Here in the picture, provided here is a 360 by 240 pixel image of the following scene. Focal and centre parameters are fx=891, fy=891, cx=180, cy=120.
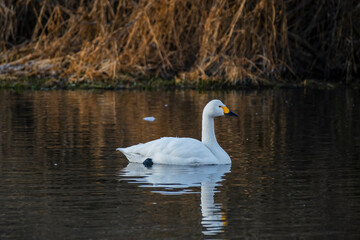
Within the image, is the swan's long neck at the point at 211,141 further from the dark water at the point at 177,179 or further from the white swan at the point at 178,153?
the dark water at the point at 177,179

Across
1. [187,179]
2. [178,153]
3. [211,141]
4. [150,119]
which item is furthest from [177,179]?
[150,119]

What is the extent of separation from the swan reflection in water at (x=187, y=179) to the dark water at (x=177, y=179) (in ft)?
→ 0.04

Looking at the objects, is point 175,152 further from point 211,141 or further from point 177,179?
point 177,179

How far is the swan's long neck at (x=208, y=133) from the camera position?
11.1 meters

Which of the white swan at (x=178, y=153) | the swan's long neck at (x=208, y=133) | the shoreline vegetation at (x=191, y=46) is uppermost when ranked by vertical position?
the shoreline vegetation at (x=191, y=46)

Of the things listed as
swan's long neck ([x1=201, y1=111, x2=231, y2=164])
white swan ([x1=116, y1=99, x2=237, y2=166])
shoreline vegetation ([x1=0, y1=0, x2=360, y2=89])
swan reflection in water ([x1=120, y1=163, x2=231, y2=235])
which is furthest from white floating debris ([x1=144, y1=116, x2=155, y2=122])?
shoreline vegetation ([x1=0, y1=0, x2=360, y2=89])

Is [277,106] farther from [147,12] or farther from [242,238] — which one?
[242,238]

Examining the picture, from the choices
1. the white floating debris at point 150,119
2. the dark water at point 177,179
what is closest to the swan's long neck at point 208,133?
the dark water at point 177,179

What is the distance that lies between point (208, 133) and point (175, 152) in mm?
694

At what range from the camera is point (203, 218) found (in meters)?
7.42

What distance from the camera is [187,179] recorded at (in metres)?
9.62

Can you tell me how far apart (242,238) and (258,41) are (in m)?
18.5

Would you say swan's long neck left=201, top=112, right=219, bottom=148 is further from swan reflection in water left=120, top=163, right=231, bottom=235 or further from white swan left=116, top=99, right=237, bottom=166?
swan reflection in water left=120, top=163, right=231, bottom=235

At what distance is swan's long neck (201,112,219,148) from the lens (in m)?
11.1
